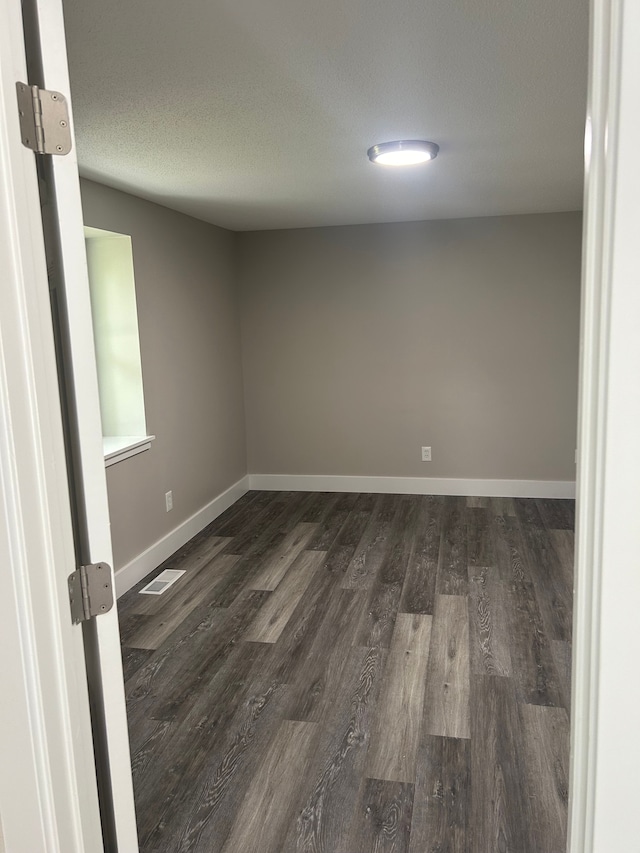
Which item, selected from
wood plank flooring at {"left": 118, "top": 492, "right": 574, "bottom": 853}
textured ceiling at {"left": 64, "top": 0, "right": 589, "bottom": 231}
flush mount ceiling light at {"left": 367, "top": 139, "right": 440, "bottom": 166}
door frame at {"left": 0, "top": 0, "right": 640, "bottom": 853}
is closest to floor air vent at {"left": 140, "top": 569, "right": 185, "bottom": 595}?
wood plank flooring at {"left": 118, "top": 492, "right": 574, "bottom": 853}

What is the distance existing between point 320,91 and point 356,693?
2202mm

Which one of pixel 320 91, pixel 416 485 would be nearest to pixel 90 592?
pixel 320 91

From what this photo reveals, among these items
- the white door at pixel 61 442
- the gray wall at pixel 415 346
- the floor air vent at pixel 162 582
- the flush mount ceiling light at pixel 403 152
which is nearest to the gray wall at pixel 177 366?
the floor air vent at pixel 162 582

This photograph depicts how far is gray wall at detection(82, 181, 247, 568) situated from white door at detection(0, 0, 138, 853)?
2471 mm

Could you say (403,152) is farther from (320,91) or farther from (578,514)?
(578,514)

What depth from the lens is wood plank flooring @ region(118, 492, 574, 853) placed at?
1955 mm

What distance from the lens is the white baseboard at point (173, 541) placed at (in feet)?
A: 12.3

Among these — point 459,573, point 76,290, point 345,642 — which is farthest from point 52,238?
point 459,573

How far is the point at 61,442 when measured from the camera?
1.06 metres

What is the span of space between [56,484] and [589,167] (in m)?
0.88

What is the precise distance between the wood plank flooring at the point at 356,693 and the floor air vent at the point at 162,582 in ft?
0.22

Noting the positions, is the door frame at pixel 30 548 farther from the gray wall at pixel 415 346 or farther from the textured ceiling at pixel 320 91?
the gray wall at pixel 415 346

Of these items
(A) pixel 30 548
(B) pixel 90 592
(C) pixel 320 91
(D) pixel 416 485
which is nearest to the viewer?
(A) pixel 30 548

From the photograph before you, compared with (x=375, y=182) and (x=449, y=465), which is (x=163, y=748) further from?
(x=449, y=465)
